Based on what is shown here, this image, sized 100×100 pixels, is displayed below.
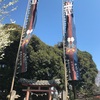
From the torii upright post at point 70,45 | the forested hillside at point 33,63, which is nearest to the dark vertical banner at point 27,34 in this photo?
the torii upright post at point 70,45

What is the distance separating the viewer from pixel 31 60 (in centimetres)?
3100

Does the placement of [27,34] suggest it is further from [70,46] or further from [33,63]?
[33,63]

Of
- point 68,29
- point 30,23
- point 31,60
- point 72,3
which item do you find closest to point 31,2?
point 30,23

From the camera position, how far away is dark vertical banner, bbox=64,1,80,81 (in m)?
15.7

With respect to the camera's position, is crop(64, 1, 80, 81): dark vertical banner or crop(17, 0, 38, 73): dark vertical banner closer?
crop(64, 1, 80, 81): dark vertical banner

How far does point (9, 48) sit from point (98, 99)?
15078 mm

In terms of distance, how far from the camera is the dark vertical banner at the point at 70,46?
15.7 m

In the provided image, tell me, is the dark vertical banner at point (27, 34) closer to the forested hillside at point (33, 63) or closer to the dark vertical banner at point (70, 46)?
the dark vertical banner at point (70, 46)

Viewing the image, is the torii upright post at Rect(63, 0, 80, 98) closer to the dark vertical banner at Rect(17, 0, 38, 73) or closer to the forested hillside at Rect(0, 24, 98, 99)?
the dark vertical banner at Rect(17, 0, 38, 73)

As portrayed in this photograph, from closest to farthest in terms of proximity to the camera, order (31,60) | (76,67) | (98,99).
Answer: (76,67)
(98,99)
(31,60)

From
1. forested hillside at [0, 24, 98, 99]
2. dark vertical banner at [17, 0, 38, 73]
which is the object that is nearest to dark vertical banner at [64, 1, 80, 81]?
dark vertical banner at [17, 0, 38, 73]

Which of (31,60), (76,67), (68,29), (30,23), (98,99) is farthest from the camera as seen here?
(31,60)

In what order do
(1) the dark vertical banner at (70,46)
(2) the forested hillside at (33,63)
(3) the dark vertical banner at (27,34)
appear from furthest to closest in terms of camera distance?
(2) the forested hillside at (33,63) → (3) the dark vertical banner at (27,34) → (1) the dark vertical banner at (70,46)

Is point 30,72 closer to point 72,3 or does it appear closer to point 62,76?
point 62,76
